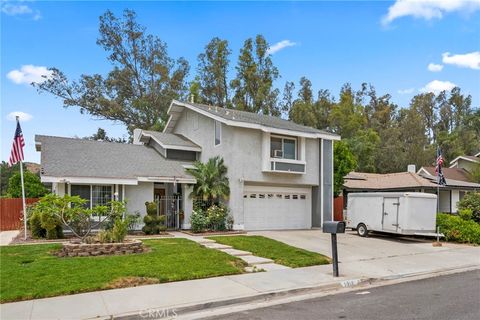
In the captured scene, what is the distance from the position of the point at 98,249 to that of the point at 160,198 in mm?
9373

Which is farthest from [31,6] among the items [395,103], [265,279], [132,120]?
[395,103]

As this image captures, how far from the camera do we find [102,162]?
20.1 m

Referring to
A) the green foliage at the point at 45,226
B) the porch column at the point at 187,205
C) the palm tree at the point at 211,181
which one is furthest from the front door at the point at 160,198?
the green foliage at the point at 45,226

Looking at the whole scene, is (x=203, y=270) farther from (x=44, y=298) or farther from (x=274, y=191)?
(x=274, y=191)

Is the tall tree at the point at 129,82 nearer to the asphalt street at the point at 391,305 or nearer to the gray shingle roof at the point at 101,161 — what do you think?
the gray shingle roof at the point at 101,161

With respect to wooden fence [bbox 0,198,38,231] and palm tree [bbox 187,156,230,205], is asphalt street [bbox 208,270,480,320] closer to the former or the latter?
palm tree [bbox 187,156,230,205]

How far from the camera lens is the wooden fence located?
23.1m

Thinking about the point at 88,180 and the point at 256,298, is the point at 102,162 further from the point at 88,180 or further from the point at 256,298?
the point at 256,298

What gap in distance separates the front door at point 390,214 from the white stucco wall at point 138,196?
11.1 meters

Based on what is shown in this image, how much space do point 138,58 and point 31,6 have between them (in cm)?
3091

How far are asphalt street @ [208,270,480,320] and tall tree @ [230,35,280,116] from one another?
36764mm

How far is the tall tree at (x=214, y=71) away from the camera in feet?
152

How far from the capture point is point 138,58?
42531mm

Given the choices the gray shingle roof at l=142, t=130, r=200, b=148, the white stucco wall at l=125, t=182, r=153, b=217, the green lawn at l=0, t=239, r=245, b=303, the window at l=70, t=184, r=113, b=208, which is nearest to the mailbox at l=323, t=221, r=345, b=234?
the green lawn at l=0, t=239, r=245, b=303
